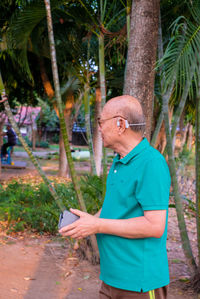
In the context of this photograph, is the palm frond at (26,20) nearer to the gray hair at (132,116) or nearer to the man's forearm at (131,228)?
the gray hair at (132,116)

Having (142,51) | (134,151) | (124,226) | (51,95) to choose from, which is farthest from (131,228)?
(51,95)

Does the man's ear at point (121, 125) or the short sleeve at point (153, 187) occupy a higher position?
the man's ear at point (121, 125)

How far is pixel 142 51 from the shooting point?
3205mm

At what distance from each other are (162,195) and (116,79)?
548 centimetres

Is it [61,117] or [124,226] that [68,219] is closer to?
[124,226]

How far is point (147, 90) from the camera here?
324cm

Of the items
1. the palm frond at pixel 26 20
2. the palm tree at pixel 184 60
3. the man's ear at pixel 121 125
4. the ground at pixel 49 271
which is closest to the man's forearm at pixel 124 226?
the man's ear at pixel 121 125

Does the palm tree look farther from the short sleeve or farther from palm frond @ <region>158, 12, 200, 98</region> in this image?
the short sleeve

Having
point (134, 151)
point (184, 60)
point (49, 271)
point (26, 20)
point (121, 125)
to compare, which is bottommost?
point (49, 271)

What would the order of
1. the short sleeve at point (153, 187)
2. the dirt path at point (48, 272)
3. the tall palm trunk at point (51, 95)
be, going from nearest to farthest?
the short sleeve at point (153, 187) < the dirt path at point (48, 272) < the tall palm trunk at point (51, 95)

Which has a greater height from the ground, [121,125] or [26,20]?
[26,20]

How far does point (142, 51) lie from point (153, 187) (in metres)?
2.24

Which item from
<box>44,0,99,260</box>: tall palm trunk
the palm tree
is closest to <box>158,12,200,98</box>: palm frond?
the palm tree

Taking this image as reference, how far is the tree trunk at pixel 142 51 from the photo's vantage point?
3205mm
